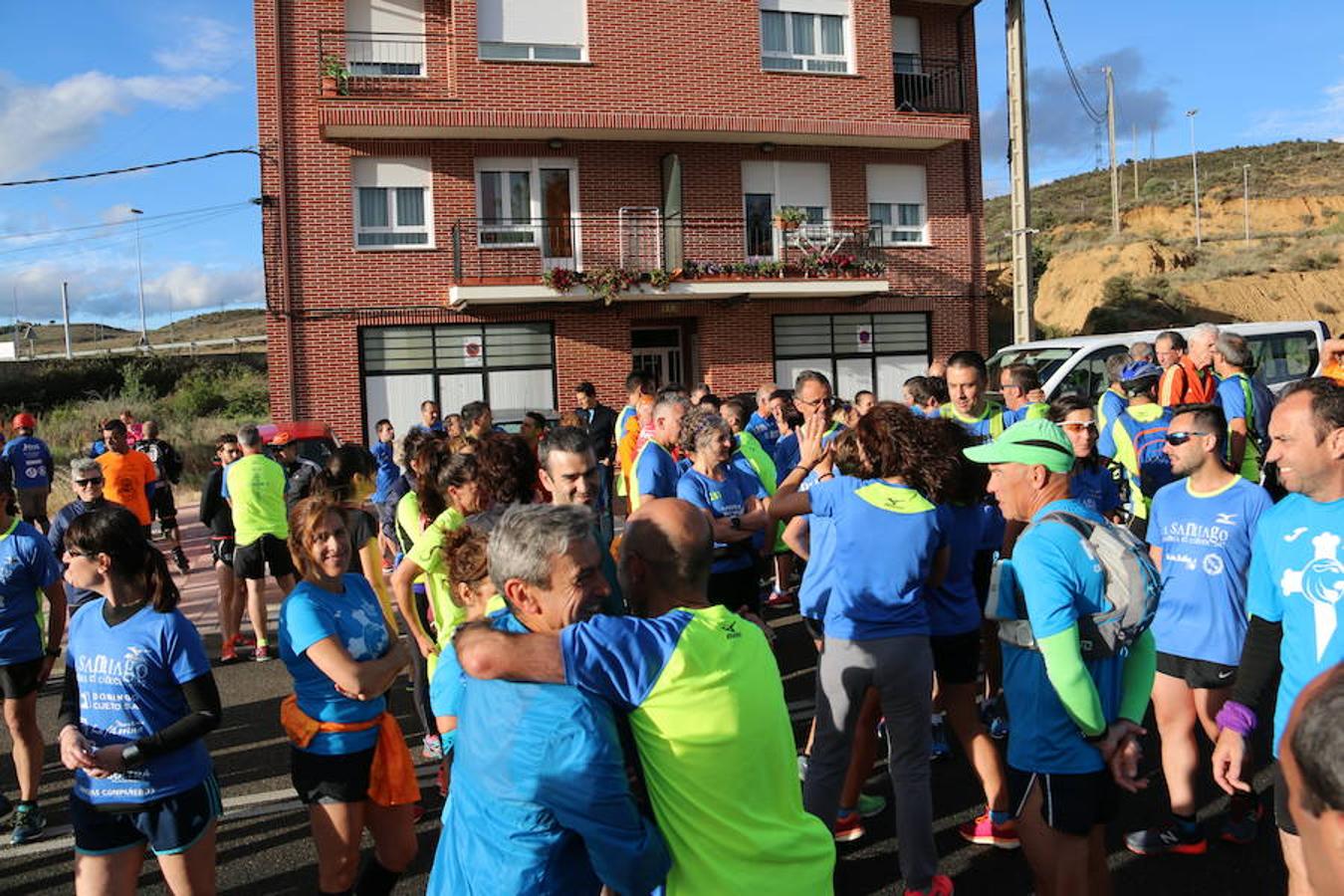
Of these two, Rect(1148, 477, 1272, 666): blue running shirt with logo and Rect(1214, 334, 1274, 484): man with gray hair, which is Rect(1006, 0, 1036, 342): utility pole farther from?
Rect(1148, 477, 1272, 666): blue running shirt with logo

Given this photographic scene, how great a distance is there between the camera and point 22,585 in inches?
193

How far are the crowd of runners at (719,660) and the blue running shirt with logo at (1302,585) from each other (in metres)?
0.01

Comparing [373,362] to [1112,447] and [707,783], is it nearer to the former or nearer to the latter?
[1112,447]

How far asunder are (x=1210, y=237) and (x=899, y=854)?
185ft

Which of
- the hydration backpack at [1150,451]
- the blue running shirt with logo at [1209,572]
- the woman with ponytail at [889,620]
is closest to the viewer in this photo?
the woman with ponytail at [889,620]

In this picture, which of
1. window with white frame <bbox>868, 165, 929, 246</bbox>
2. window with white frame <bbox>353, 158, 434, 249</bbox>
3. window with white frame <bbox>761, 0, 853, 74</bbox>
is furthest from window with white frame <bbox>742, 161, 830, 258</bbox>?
window with white frame <bbox>353, 158, 434, 249</bbox>

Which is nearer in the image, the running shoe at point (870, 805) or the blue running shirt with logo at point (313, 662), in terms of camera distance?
the blue running shirt with logo at point (313, 662)

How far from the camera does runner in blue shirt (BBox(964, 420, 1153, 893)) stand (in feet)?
10.3

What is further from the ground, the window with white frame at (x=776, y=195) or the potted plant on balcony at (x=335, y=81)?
the potted plant on balcony at (x=335, y=81)

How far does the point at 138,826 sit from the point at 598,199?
56.7ft

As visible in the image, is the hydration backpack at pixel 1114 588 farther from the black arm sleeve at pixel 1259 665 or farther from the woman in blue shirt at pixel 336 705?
the woman in blue shirt at pixel 336 705

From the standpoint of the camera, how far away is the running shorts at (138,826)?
333 cm

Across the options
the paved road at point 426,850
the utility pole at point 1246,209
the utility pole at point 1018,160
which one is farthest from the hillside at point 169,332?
the paved road at point 426,850

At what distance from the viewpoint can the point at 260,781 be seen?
18.6ft
